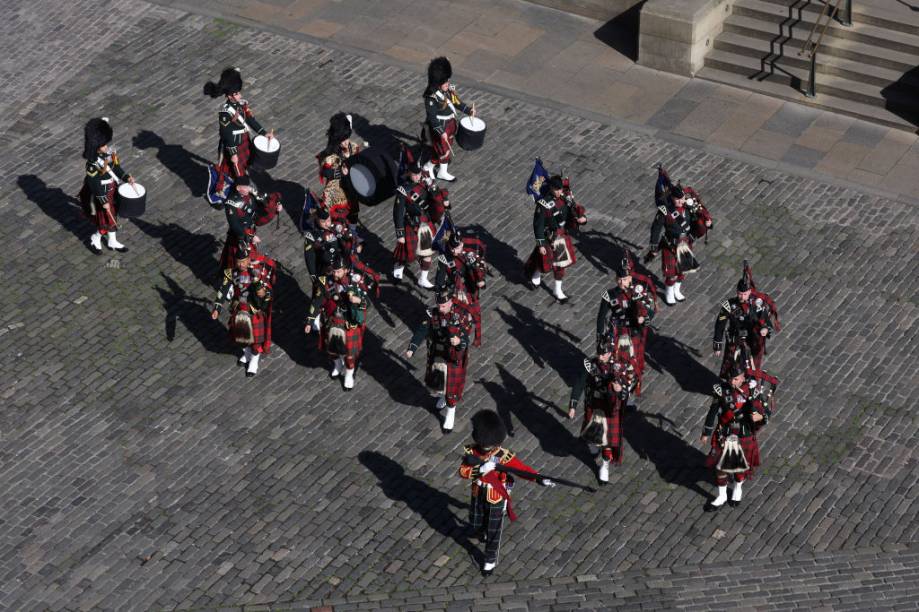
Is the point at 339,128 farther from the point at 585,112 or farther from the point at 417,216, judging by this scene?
the point at 585,112

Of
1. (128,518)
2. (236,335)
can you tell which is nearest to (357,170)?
(236,335)

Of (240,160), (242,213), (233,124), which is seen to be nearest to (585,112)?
(240,160)

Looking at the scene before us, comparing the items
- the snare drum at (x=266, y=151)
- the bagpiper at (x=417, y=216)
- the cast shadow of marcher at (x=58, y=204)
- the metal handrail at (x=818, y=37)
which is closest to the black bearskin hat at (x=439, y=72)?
the bagpiper at (x=417, y=216)

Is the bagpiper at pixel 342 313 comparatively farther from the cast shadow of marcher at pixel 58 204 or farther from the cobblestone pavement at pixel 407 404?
the cast shadow of marcher at pixel 58 204

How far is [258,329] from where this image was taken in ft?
61.7

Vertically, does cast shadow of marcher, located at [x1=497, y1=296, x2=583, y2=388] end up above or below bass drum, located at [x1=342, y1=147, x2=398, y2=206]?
below

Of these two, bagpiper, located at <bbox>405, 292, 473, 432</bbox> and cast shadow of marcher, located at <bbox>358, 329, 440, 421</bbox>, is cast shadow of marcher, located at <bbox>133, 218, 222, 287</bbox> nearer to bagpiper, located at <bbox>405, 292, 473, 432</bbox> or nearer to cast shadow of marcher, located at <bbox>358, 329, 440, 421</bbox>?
cast shadow of marcher, located at <bbox>358, 329, 440, 421</bbox>

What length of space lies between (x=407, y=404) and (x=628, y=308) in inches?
119

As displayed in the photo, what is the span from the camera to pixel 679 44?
25.5 metres

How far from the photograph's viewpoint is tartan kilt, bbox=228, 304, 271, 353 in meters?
18.7

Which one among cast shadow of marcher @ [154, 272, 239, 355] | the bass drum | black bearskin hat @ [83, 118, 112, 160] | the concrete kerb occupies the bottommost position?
the concrete kerb

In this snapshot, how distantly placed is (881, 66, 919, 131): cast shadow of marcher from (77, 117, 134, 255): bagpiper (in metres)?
12.1

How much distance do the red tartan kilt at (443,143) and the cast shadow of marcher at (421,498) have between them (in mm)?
6168

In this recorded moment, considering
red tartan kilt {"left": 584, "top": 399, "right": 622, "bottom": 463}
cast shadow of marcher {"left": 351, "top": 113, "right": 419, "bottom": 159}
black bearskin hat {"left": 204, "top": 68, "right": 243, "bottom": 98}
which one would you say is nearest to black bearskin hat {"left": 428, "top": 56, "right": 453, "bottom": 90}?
cast shadow of marcher {"left": 351, "top": 113, "right": 419, "bottom": 159}
